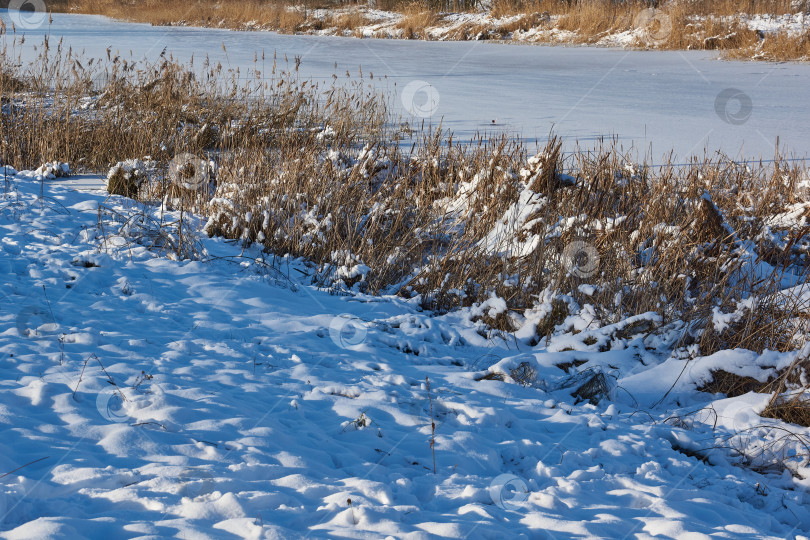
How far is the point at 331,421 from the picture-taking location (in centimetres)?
264

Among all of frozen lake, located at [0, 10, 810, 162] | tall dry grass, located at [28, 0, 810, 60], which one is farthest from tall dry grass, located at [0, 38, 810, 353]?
tall dry grass, located at [28, 0, 810, 60]

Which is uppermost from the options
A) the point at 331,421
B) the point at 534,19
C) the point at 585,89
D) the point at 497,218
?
the point at 534,19

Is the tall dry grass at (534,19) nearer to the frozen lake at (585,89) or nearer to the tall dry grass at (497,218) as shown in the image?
the frozen lake at (585,89)

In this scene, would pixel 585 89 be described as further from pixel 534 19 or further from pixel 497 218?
pixel 534 19

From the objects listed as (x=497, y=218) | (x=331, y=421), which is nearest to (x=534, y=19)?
(x=497, y=218)

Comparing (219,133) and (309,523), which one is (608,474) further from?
(219,133)

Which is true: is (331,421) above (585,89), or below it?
below

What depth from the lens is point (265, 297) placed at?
400 cm

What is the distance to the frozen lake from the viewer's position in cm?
731

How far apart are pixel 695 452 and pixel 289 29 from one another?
21.6 m

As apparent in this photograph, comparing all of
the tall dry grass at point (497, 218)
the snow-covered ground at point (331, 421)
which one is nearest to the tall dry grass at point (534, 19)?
the tall dry grass at point (497, 218)

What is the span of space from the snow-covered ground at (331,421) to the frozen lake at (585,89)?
11.0 ft

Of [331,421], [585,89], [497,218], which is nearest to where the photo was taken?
[331,421]

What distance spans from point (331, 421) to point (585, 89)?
893 cm
